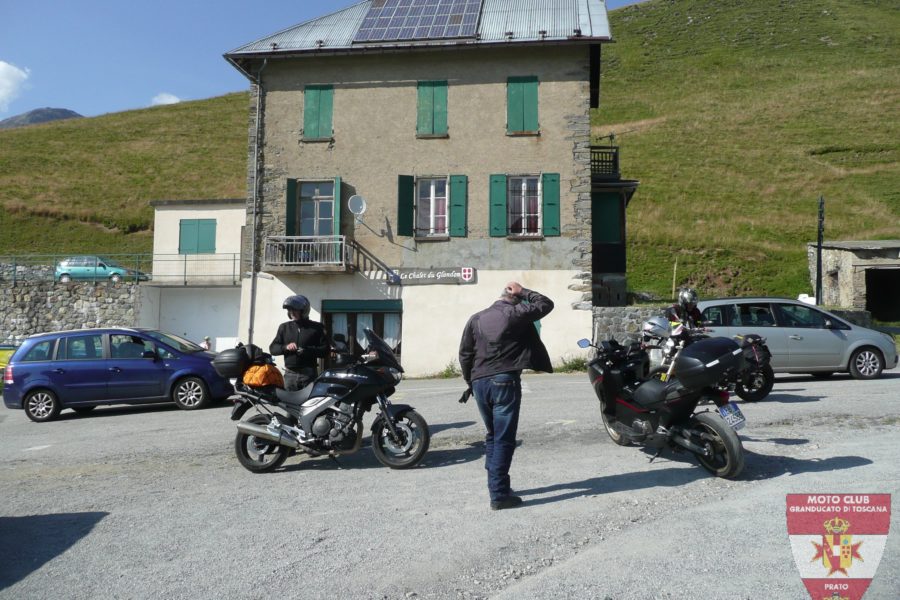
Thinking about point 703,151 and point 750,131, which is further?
point 750,131

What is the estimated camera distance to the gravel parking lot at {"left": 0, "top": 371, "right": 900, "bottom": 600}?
3.99 meters

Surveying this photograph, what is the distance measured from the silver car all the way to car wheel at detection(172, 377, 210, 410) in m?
9.07

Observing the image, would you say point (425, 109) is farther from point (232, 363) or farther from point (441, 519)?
point (441, 519)

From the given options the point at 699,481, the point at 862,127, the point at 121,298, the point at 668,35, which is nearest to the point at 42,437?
the point at 699,481

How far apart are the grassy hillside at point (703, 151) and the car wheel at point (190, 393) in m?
22.3

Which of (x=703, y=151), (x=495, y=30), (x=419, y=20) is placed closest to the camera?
(x=495, y=30)

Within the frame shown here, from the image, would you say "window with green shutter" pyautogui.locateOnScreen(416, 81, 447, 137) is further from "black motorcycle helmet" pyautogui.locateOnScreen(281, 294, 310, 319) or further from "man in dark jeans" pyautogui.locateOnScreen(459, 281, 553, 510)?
"man in dark jeans" pyautogui.locateOnScreen(459, 281, 553, 510)

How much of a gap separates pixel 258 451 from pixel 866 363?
1071 centimetres

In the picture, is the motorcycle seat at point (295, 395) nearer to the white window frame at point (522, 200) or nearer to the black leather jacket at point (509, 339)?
the black leather jacket at point (509, 339)

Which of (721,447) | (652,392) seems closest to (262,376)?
(652,392)

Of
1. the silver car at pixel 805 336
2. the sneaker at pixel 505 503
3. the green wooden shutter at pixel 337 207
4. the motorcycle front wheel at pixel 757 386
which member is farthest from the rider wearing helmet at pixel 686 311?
the green wooden shutter at pixel 337 207

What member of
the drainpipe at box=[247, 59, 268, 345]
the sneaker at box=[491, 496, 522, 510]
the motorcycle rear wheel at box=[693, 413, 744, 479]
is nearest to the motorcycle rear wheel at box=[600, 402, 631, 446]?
the motorcycle rear wheel at box=[693, 413, 744, 479]

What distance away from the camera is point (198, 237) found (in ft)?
79.4

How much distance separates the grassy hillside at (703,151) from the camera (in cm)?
3569
